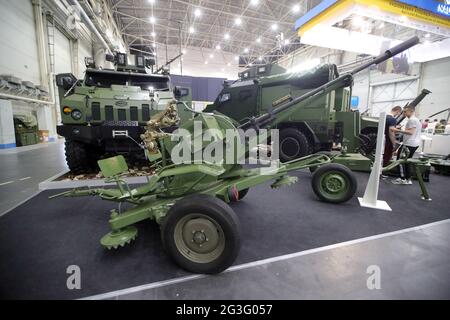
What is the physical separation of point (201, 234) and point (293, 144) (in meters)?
4.69

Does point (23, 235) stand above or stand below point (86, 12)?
below

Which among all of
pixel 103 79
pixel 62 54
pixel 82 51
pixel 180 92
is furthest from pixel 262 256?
pixel 82 51

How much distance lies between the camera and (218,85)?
1941 cm

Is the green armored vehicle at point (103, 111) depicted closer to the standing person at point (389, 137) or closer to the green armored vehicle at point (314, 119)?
the green armored vehicle at point (314, 119)

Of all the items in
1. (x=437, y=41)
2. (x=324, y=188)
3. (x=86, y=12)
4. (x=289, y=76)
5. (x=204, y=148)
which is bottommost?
(x=324, y=188)

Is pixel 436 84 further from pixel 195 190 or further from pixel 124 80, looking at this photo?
pixel 195 190

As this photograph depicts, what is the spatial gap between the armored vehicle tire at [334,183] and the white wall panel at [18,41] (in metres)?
12.0

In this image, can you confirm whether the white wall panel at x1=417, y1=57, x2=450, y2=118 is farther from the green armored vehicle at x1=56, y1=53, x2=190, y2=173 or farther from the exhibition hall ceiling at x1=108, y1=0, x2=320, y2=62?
the green armored vehicle at x1=56, y1=53, x2=190, y2=173

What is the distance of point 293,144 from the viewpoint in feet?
19.6

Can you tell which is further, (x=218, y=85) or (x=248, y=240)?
(x=218, y=85)

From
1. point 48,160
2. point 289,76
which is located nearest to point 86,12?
point 48,160

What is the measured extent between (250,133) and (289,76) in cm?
418

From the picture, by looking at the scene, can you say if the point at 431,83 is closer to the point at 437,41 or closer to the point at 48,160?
the point at 437,41

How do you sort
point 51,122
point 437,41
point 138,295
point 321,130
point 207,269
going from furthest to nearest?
1. point 51,122
2. point 437,41
3. point 321,130
4. point 207,269
5. point 138,295
